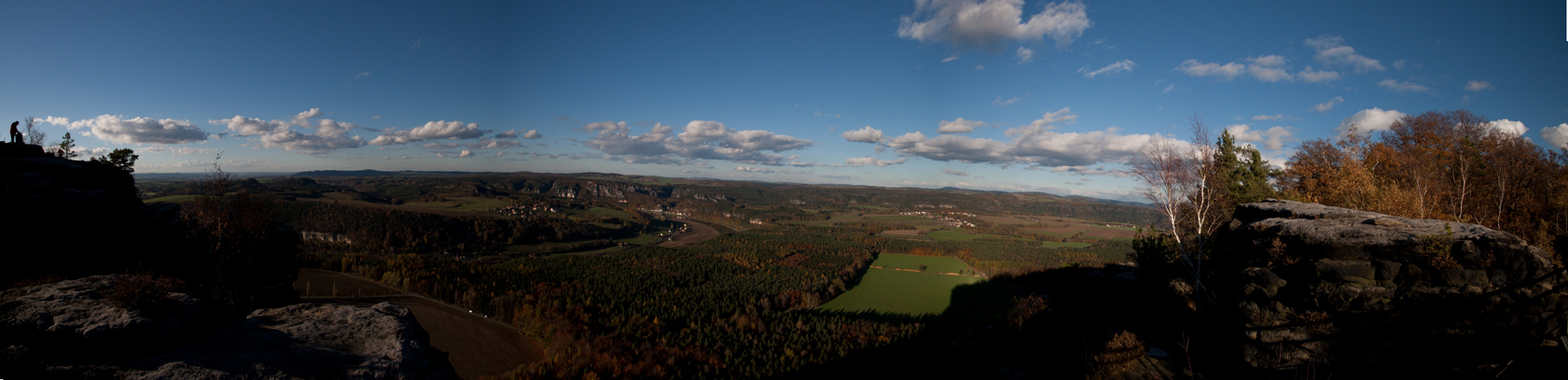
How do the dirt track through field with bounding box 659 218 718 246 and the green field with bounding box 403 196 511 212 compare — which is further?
the dirt track through field with bounding box 659 218 718 246

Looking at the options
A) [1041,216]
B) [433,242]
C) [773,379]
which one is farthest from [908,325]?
[1041,216]

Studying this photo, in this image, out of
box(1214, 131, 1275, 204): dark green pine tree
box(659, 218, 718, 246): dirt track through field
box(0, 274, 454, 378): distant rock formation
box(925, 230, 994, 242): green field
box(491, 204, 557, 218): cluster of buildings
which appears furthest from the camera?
box(659, 218, 718, 246): dirt track through field

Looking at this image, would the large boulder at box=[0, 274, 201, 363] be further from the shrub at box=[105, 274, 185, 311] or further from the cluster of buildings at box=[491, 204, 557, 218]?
the cluster of buildings at box=[491, 204, 557, 218]

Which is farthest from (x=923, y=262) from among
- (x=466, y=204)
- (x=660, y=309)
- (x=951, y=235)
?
(x=466, y=204)

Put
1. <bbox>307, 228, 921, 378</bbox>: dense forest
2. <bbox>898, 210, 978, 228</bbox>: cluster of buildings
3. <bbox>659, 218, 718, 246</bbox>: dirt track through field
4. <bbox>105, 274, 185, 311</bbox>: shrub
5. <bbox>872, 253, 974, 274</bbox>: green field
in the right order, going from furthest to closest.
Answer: <bbox>898, 210, 978, 228</bbox>: cluster of buildings
<bbox>659, 218, 718, 246</bbox>: dirt track through field
<bbox>872, 253, 974, 274</bbox>: green field
<bbox>307, 228, 921, 378</bbox>: dense forest
<bbox>105, 274, 185, 311</bbox>: shrub

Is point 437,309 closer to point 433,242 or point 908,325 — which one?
point 908,325

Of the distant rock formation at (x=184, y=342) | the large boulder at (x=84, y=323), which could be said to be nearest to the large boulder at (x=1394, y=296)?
the distant rock formation at (x=184, y=342)

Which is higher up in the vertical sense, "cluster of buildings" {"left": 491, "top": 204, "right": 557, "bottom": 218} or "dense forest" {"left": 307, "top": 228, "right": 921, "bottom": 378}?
"cluster of buildings" {"left": 491, "top": 204, "right": 557, "bottom": 218}

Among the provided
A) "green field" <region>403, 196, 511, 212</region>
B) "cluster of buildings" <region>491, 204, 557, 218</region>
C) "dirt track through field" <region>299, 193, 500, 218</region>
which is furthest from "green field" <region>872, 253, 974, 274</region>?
"green field" <region>403, 196, 511, 212</region>
